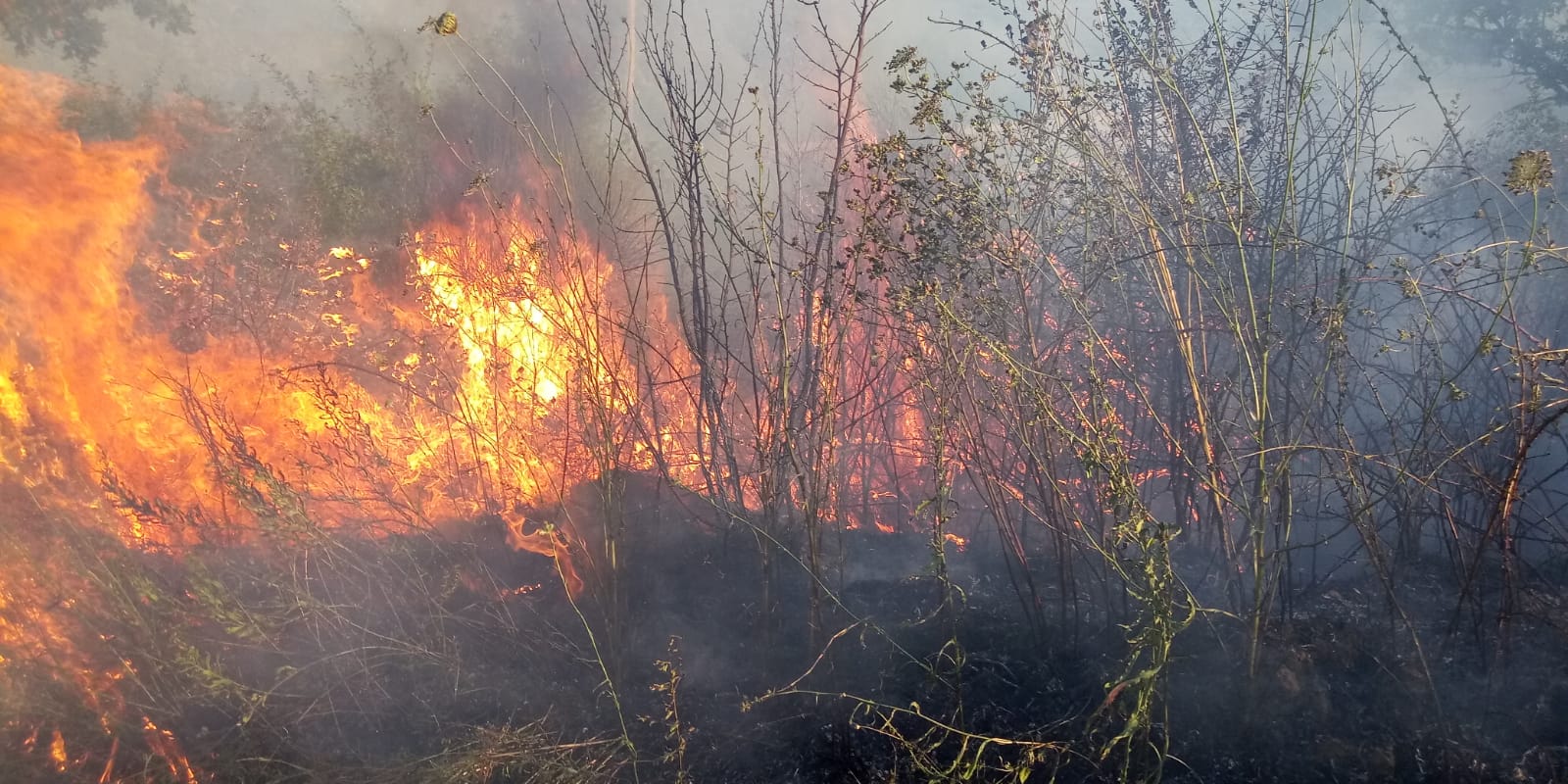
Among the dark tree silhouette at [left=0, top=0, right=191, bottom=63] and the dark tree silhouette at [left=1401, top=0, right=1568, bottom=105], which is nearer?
the dark tree silhouette at [left=0, top=0, right=191, bottom=63]

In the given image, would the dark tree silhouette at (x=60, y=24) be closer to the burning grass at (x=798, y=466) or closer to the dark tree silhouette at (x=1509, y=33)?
the burning grass at (x=798, y=466)

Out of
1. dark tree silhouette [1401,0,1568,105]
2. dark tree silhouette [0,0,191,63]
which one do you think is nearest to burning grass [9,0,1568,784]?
dark tree silhouette [0,0,191,63]

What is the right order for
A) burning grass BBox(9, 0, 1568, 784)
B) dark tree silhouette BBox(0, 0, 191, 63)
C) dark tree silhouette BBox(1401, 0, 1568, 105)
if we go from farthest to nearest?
dark tree silhouette BBox(1401, 0, 1568, 105) < dark tree silhouette BBox(0, 0, 191, 63) < burning grass BBox(9, 0, 1568, 784)

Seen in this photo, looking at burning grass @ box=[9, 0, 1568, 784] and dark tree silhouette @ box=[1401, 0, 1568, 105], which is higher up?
dark tree silhouette @ box=[1401, 0, 1568, 105]

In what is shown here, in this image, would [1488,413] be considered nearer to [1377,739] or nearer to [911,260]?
[1377,739]

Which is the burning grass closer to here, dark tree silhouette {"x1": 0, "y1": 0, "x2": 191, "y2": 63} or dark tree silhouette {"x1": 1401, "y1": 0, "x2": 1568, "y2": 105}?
dark tree silhouette {"x1": 0, "y1": 0, "x2": 191, "y2": 63}

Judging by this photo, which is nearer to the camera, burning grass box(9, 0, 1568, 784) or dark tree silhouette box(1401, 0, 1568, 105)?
burning grass box(9, 0, 1568, 784)

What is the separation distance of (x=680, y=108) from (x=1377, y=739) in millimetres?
3800

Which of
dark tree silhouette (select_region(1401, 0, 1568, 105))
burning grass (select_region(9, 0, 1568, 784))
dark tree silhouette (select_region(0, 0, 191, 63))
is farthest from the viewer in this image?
dark tree silhouette (select_region(1401, 0, 1568, 105))

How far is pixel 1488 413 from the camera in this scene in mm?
4355

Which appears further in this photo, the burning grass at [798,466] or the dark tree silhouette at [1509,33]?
the dark tree silhouette at [1509,33]

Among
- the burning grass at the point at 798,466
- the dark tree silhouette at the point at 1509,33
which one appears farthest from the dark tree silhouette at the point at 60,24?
the dark tree silhouette at the point at 1509,33

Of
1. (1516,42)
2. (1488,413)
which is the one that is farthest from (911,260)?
(1516,42)

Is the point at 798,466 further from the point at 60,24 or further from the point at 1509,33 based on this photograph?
the point at 1509,33
